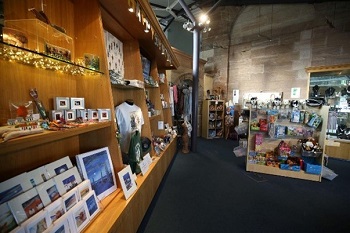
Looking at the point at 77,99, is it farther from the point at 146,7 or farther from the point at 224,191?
the point at 224,191

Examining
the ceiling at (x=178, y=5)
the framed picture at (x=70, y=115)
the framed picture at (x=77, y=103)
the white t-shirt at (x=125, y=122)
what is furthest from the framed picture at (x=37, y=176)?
the ceiling at (x=178, y=5)

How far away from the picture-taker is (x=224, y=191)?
2.50 meters

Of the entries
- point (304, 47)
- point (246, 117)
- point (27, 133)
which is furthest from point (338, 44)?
point (27, 133)

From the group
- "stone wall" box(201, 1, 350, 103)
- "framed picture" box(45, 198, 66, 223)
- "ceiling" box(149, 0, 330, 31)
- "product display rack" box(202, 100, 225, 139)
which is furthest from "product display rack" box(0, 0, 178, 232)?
"stone wall" box(201, 1, 350, 103)

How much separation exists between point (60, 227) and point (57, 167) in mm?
357

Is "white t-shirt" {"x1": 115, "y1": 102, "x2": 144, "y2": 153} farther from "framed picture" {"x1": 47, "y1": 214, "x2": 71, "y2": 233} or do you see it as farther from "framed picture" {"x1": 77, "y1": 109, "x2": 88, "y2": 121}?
"framed picture" {"x1": 47, "y1": 214, "x2": 71, "y2": 233}

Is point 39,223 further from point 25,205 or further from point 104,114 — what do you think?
point 104,114

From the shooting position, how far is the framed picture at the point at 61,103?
114 centimetres

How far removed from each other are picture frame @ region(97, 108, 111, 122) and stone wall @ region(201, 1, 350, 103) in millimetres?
5386

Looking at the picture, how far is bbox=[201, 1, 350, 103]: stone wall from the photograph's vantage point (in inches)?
174

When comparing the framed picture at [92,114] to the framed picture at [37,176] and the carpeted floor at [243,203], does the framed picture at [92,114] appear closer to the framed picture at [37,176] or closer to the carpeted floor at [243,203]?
the framed picture at [37,176]

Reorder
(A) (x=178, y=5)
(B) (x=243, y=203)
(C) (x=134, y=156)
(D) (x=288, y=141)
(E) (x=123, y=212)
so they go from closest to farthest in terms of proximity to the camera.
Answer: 1. (E) (x=123, y=212)
2. (C) (x=134, y=156)
3. (B) (x=243, y=203)
4. (D) (x=288, y=141)
5. (A) (x=178, y=5)

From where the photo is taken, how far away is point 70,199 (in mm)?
995

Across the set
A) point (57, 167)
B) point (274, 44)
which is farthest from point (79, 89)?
point (274, 44)
